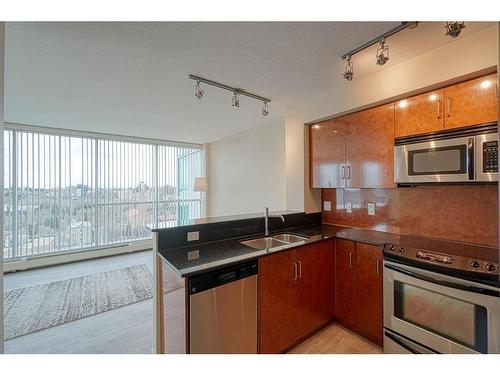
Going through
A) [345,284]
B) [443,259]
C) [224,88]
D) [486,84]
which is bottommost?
[345,284]

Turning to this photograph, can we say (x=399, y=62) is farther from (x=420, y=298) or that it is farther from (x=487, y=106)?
(x=420, y=298)

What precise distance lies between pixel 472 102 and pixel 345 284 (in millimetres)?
1822

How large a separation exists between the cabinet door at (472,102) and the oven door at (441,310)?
45.5 inches

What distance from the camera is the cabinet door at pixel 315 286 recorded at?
206cm

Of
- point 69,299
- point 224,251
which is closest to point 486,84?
point 224,251

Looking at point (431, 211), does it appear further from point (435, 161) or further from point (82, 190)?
point (82, 190)

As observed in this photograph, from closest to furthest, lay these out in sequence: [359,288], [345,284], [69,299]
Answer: [359,288] < [345,284] < [69,299]

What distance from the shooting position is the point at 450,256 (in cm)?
168

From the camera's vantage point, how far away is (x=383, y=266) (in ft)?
6.33

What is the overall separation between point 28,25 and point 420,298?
3.34m

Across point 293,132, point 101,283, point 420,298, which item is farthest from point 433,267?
point 101,283

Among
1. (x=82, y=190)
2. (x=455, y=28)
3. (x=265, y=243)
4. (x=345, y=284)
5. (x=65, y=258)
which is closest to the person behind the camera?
(x=455, y=28)

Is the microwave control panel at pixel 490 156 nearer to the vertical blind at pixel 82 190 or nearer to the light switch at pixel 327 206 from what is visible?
the light switch at pixel 327 206

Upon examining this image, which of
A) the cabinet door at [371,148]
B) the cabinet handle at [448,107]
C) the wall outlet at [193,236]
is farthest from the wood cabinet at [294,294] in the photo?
the cabinet handle at [448,107]
